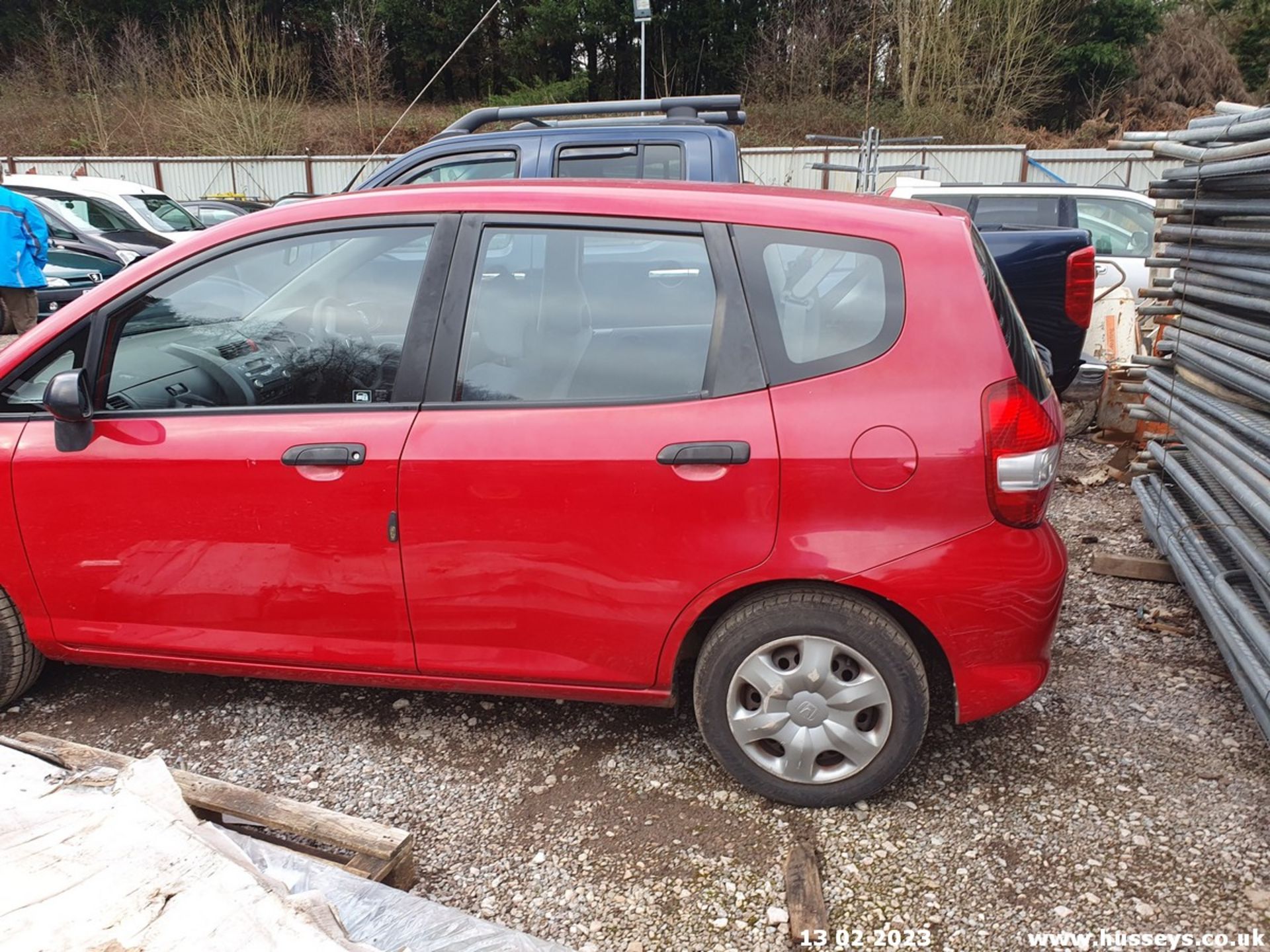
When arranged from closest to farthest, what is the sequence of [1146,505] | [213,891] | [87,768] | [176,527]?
1. [213,891]
2. [87,768]
3. [176,527]
4. [1146,505]

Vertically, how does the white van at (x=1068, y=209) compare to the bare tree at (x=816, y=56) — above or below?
below

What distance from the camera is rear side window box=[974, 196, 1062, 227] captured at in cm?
977

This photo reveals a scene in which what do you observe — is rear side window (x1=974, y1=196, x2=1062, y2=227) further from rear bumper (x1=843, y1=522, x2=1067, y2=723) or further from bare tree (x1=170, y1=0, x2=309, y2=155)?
bare tree (x1=170, y1=0, x2=309, y2=155)

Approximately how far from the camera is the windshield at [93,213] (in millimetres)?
13218

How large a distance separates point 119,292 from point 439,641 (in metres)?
1.50

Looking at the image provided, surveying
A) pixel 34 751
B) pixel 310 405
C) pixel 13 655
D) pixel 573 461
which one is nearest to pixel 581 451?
pixel 573 461

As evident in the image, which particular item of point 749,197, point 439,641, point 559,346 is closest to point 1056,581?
point 749,197

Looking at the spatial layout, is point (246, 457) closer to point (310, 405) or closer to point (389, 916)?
point (310, 405)

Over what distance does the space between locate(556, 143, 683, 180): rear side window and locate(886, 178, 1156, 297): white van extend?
477 cm

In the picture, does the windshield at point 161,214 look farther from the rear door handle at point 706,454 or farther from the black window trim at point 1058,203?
the rear door handle at point 706,454

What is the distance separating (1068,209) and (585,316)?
8.68m

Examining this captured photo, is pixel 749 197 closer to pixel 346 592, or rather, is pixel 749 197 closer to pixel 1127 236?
pixel 346 592

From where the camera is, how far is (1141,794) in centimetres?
291

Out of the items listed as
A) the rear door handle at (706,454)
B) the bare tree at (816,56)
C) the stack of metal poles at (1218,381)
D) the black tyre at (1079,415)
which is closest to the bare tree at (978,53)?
the bare tree at (816,56)
